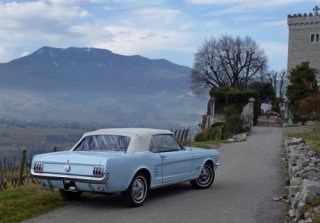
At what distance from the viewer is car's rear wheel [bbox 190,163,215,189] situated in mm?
12926

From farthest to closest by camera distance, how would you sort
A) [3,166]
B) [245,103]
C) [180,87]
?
[180,87] < [245,103] < [3,166]

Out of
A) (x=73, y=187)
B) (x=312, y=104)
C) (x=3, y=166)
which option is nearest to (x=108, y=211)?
(x=73, y=187)

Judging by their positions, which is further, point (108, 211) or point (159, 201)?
point (159, 201)

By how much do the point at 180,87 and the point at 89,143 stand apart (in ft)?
610

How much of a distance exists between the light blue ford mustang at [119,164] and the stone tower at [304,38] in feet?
222

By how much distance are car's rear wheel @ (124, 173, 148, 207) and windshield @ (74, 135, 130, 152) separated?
649 mm

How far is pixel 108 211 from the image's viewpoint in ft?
32.9

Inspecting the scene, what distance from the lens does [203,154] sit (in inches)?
507

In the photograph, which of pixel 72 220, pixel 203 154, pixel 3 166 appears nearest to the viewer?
pixel 72 220

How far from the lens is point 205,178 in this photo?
13.1m

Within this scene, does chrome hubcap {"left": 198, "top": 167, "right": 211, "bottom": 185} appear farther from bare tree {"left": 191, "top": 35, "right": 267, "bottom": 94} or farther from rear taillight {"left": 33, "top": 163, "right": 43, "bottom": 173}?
bare tree {"left": 191, "top": 35, "right": 267, "bottom": 94}

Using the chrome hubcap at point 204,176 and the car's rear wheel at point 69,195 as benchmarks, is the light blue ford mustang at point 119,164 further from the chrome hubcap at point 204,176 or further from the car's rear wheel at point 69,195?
the chrome hubcap at point 204,176

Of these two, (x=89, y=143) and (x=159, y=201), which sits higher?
(x=89, y=143)

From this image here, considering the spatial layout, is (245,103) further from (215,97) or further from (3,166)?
(3,166)
